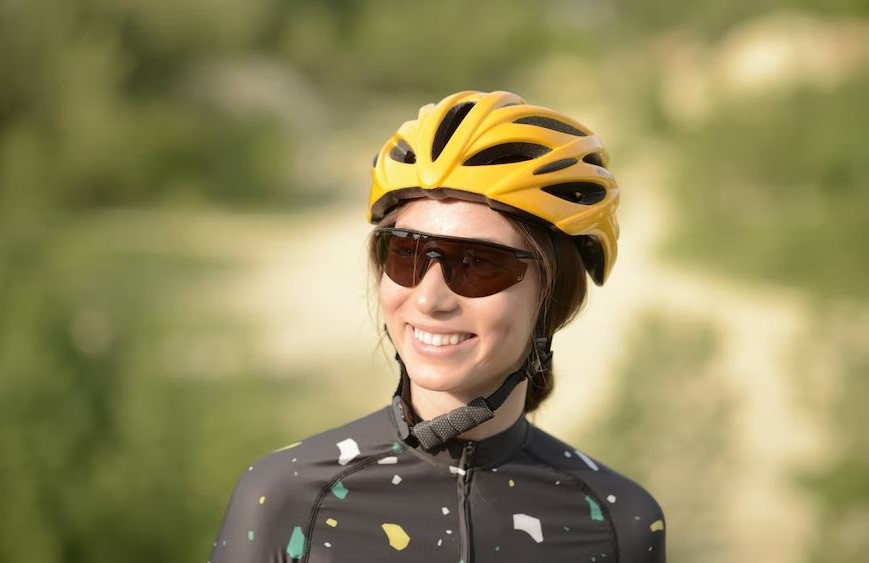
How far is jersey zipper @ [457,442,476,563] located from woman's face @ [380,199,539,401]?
138mm

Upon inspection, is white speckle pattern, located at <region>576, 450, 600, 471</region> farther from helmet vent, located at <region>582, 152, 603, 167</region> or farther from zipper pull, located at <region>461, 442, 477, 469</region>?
helmet vent, located at <region>582, 152, 603, 167</region>

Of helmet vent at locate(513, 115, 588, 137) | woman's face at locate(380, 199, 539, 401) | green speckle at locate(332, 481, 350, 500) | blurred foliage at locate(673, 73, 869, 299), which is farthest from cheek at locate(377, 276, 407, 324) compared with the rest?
blurred foliage at locate(673, 73, 869, 299)

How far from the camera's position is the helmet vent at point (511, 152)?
2057 millimetres

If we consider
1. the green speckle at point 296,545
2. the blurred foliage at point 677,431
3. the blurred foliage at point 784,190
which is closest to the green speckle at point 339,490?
the green speckle at point 296,545

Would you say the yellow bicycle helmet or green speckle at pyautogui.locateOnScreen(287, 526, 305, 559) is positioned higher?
the yellow bicycle helmet

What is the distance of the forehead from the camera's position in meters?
1.97

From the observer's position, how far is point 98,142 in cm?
1008

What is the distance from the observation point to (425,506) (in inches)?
78.4

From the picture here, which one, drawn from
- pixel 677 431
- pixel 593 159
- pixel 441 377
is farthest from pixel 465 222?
pixel 677 431

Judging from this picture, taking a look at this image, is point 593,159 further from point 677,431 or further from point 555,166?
point 677,431

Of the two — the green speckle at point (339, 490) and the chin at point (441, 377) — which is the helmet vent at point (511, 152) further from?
the green speckle at point (339, 490)

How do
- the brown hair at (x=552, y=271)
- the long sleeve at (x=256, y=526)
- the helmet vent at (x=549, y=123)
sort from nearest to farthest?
1. the long sleeve at (x=256, y=526)
2. the brown hair at (x=552, y=271)
3. the helmet vent at (x=549, y=123)

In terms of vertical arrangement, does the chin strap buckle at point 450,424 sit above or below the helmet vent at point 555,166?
below

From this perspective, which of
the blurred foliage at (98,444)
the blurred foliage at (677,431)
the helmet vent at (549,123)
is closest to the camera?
the helmet vent at (549,123)
